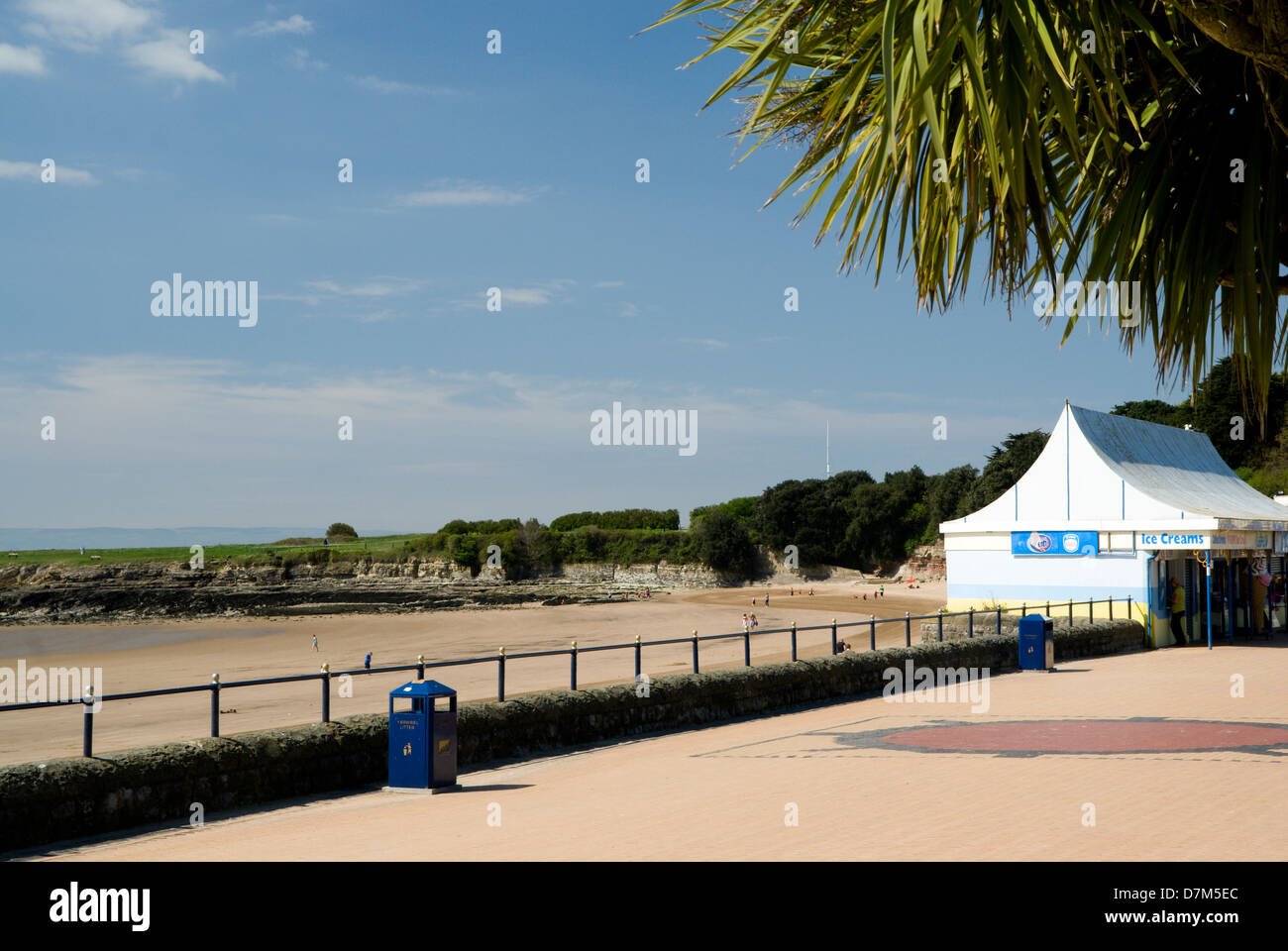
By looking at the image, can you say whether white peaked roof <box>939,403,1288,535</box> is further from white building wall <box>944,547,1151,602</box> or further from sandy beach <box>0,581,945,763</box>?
sandy beach <box>0,581,945,763</box>

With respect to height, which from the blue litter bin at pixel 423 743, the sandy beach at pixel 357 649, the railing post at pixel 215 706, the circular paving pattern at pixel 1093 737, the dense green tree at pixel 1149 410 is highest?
the dense green tree at pixel 1149 410

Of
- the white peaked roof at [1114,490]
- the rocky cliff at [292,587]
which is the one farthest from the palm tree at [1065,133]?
the rocky cliff at [292,587]

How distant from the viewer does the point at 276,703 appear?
24.4 m

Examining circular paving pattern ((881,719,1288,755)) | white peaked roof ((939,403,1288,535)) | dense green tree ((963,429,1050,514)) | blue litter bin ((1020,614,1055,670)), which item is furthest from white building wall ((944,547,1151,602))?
dense green tree ((963,429,1050,514))

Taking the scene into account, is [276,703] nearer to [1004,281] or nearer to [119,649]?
[1004,281]

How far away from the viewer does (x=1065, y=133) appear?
419 centimetres

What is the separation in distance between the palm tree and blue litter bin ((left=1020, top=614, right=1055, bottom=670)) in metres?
18.1

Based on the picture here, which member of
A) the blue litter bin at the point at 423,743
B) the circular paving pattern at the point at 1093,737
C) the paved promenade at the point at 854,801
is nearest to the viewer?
the paved promenade at the point at 854,801

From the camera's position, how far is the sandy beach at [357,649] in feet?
70.8

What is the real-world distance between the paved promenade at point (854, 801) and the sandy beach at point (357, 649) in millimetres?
6127

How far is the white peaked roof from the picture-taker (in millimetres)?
28125

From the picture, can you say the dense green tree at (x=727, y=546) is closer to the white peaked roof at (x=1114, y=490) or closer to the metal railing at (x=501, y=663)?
the white peaked roof at (x=1114, y=490)

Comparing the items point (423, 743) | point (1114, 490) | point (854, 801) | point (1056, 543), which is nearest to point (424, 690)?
point (423, 743)

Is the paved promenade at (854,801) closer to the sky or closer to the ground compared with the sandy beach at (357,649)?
closer to the sky
